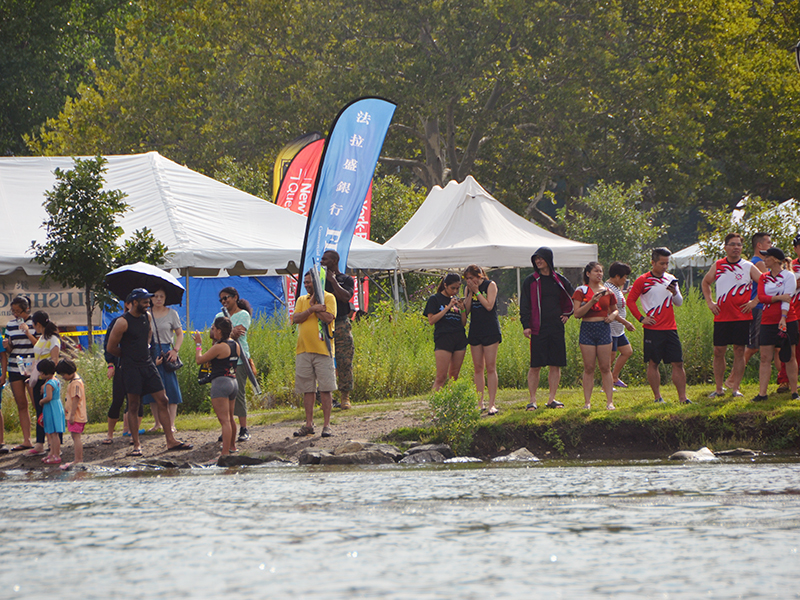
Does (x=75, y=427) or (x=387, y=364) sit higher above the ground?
(x=387, y=364)

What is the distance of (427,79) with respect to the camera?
2994 centimetres

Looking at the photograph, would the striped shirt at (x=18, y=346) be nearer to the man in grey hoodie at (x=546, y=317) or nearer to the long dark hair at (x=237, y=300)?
the long dark hair at (x=237, y=300)

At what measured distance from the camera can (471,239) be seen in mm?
19406

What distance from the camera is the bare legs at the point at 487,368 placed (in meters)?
Answer: 10.5

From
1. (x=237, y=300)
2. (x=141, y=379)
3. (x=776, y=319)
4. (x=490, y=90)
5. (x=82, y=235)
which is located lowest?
(x=141, y=379)

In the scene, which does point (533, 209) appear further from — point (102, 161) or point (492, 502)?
point (492, 502)

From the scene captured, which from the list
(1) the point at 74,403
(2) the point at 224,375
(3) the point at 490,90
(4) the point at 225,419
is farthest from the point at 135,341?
(3) the point at 490,90

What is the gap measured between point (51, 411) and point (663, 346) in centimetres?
630

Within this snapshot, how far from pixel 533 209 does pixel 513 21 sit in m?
7.21

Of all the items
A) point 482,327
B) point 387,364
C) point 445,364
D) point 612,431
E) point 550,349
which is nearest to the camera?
point 612,431

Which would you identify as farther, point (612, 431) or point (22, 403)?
point (22, 403)

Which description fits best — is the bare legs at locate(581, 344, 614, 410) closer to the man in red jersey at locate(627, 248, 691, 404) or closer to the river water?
the man in red jersey at locate(627, 248, 691, 404)

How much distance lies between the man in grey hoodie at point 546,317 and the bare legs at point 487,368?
40 centimetres

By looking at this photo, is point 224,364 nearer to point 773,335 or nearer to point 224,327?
point 224,327
